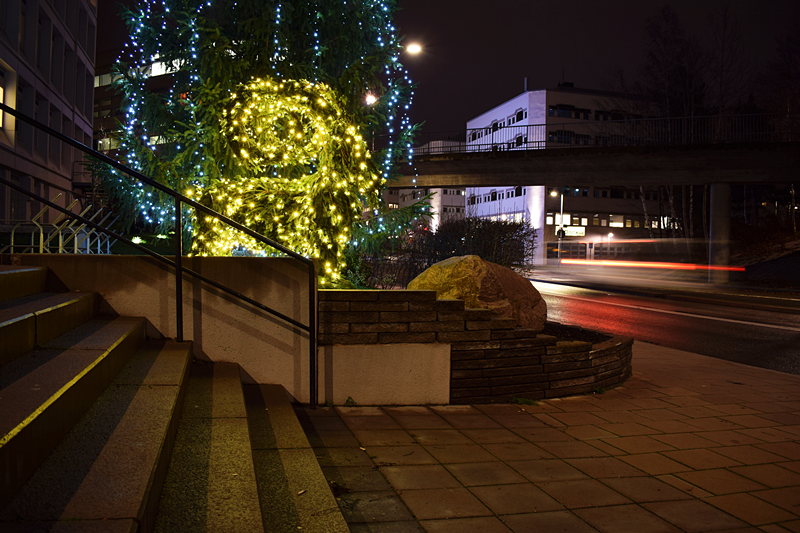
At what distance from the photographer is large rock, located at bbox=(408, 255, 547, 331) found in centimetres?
658

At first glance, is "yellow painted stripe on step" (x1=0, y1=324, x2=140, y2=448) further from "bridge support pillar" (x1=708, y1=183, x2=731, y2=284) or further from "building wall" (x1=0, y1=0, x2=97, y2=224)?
"bridge support pillar" (x1=708, y1=183, x2=731, y2=284)

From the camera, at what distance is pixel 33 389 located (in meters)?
2.55

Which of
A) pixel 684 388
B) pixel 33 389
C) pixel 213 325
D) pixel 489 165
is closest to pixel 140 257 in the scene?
pixel 213 325

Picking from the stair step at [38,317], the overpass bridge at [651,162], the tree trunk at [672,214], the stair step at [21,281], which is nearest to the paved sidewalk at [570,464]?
the stair step at [38,317]

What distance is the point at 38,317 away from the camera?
132 inches

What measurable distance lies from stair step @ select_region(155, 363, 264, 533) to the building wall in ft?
55.3

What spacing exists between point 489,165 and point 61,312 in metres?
25.1

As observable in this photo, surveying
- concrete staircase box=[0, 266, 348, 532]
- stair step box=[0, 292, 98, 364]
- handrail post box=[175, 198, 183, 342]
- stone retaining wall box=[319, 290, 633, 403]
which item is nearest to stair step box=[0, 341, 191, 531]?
concrete staircase box=[0, 266, 348, 532]

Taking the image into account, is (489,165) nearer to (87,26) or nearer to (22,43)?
(22,43)

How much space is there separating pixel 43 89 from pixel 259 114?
78.1 feet

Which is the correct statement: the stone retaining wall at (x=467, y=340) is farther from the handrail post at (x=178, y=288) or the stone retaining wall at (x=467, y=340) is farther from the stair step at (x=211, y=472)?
the stair step at (x=211, y=472)

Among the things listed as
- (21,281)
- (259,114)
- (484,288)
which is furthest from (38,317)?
(484,288)

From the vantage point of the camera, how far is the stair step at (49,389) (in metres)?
2.09

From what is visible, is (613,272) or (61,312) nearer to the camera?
(61,312)
